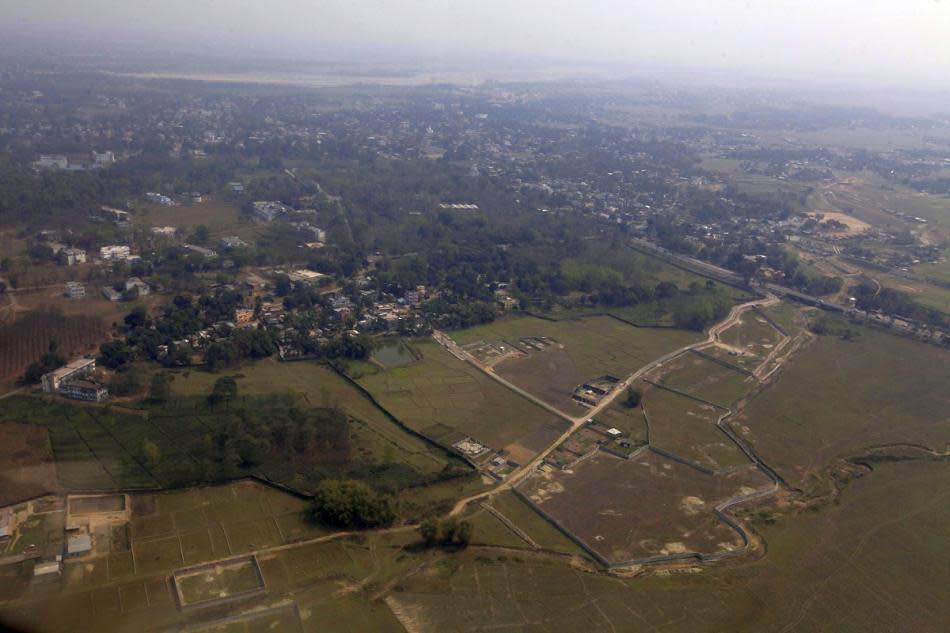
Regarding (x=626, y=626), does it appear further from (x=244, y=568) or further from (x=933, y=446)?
(x=933, y=446)

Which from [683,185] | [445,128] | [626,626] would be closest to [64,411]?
[626,626]

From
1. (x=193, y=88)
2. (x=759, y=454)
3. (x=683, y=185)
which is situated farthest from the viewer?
(x=193, y=88)

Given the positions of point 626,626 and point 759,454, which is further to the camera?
point 759,454

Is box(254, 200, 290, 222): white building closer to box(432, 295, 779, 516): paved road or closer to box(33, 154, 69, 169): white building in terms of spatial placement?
box(33, 154, 69, 169): white building

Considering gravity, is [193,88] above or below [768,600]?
above

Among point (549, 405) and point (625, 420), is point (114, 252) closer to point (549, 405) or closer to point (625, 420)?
point (549, 405)

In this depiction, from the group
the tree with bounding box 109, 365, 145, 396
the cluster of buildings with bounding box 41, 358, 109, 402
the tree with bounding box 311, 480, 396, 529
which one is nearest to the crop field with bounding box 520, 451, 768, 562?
the tree with bounding box 311, 480, 396, 529

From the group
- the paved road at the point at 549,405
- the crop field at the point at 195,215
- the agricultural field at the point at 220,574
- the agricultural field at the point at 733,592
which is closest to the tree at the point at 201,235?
the crop field at the point at 195,215
